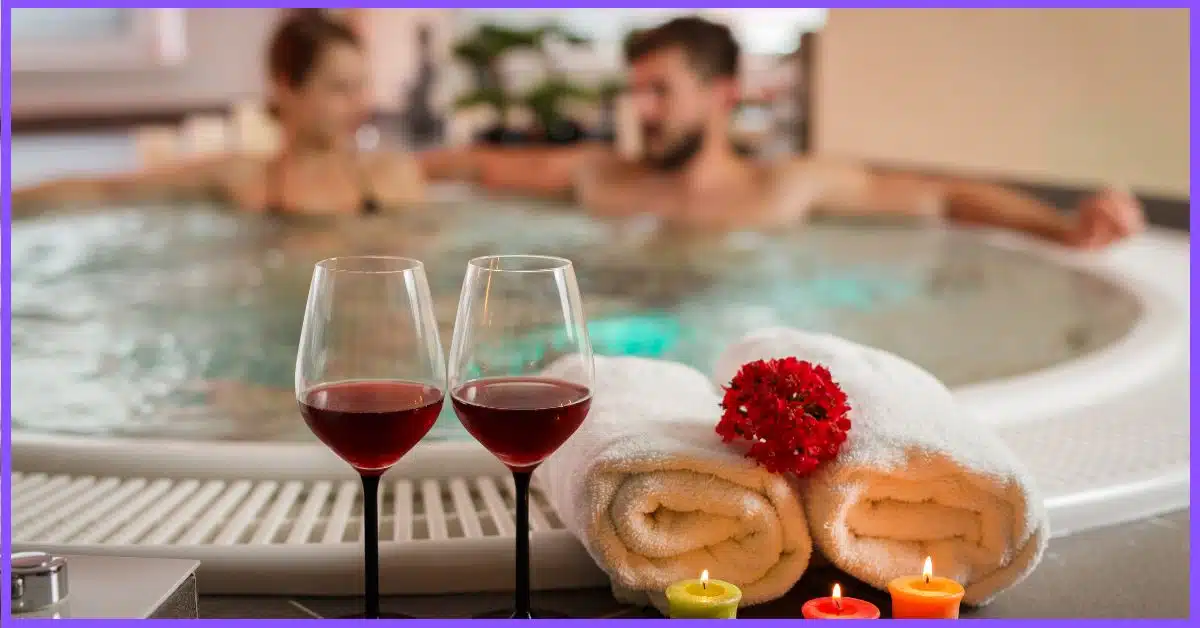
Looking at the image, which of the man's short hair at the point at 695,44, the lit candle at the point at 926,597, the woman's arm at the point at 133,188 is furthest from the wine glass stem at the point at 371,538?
the woman's arm at the point at 133,188

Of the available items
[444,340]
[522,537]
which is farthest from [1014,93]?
[522,537]

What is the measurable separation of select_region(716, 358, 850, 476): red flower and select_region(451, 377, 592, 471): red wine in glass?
14cm

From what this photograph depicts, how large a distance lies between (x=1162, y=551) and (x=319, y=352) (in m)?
0.82

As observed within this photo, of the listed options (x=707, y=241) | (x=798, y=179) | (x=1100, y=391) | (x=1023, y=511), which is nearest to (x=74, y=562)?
(x=1023, y=511)

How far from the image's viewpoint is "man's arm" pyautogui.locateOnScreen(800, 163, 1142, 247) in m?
2.63

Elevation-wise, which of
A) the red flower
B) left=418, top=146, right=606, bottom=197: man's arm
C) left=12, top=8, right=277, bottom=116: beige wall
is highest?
left=12, top=8, right=277, bottom=116: beige wall

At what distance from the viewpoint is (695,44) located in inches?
127

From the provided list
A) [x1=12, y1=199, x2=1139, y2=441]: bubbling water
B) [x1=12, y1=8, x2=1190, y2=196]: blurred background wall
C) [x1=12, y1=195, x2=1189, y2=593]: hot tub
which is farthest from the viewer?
[x1=12, y1=8, x2=1190, y2=196]: blurred background wall

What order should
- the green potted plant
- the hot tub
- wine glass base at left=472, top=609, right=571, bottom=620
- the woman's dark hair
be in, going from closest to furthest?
wine glass base at left=472, top=609, right=571, bottom=620
the hot tub
the woman's dark hair
the green potted plant

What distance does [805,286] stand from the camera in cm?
287

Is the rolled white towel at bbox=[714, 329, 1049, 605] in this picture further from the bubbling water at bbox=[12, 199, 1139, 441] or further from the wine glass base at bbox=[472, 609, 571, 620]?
the bubbling water at bbox=[12, 199, 1139, 441]

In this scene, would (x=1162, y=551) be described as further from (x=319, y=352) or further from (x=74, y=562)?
(x=74, y=562)

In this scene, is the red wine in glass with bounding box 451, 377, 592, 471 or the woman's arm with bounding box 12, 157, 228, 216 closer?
the red wine in glass with bounding box 451, 377, 592, 471

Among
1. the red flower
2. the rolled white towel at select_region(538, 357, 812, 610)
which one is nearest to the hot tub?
the rolled white towel at select_region(538, 357, 812, 610)
